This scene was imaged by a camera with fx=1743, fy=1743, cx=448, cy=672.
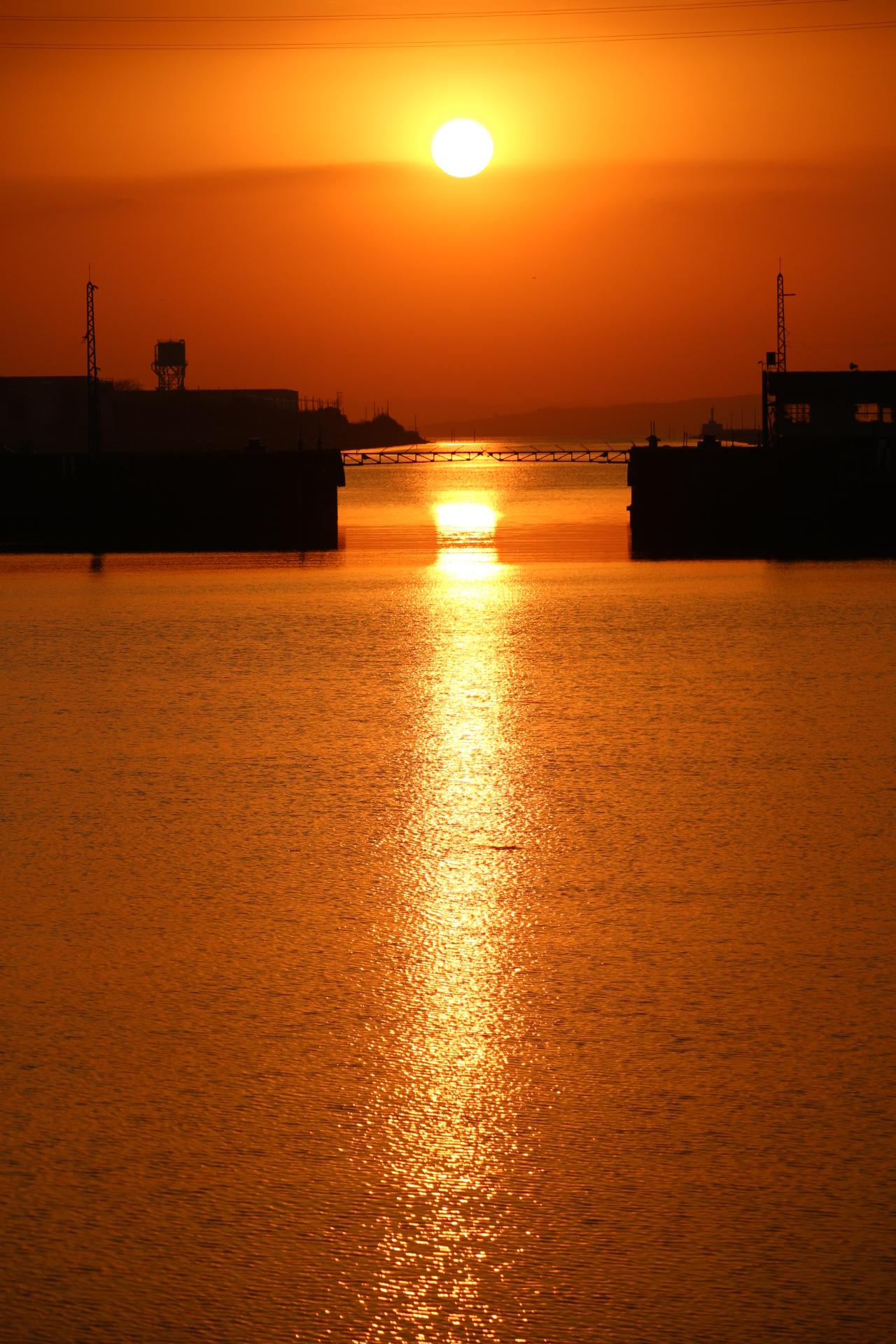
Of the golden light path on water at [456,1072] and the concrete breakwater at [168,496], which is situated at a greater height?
the concrete breakwater at [168,496]

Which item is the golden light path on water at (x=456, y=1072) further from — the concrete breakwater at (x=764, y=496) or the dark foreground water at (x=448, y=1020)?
the concrete breakwater at (x=764, y=496)

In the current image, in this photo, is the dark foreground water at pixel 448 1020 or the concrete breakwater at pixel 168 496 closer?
the dark foreground water at pixel 448 1020

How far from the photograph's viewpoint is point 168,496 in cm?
8300

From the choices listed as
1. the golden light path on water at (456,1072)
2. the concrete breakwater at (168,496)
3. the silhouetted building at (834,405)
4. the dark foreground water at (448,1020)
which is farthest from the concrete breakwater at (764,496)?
the golden light path on water at (456,1072)

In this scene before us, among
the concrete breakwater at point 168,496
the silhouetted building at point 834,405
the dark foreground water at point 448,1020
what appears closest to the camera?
the dark foreground water at point 448,1020

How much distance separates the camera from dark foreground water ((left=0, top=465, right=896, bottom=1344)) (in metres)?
5.92

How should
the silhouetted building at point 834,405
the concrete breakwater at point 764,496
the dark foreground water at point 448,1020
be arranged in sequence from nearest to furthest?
the dark foreground water at point 448,1020 < the concrete breakwater at point 764,496 < the silhouetted building at point 834,405

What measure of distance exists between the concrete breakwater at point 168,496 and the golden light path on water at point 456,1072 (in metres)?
65.1

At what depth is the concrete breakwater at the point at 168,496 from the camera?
8150 centimetres

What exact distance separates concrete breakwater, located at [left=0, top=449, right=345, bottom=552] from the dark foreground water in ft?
198

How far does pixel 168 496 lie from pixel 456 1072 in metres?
76.9

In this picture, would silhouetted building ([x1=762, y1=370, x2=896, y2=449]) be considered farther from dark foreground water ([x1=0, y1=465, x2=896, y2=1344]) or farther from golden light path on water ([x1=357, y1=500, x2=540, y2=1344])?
golden light path on water ([x1=357, y1=500, x2=540, y2=1344])

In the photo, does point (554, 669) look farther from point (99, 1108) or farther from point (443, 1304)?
point (443, 1304)

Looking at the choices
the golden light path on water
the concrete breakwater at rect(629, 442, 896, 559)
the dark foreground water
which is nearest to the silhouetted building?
the concrete breakwater at rect(629, 442, 896, 559)
